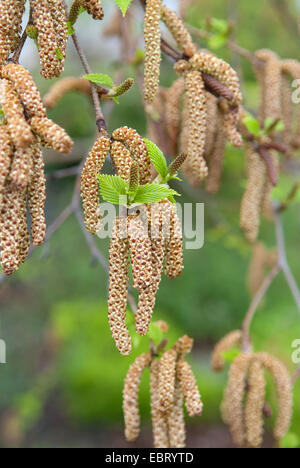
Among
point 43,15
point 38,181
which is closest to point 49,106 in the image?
point 43,15

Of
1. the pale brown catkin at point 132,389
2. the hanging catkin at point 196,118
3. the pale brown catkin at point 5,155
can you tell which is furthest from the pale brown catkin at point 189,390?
the pale brown catkin at point 5,155

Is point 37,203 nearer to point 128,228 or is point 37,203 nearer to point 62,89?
point 128,228

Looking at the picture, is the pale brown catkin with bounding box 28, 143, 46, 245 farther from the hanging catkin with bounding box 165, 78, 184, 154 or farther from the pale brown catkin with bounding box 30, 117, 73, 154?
the hanging catkin with bounding box 165, 78, 184, 154

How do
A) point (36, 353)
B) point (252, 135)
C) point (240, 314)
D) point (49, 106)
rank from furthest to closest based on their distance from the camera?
point (240, 314) → point (36, 353) → point (49, 106) → point (252, 135)

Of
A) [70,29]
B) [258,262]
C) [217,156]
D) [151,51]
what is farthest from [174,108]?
[258,262]

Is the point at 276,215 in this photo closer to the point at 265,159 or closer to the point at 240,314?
the point at 265,159

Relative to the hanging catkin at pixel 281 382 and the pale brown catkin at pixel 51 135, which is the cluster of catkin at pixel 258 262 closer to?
the hanging catkin at pixel 281 382
